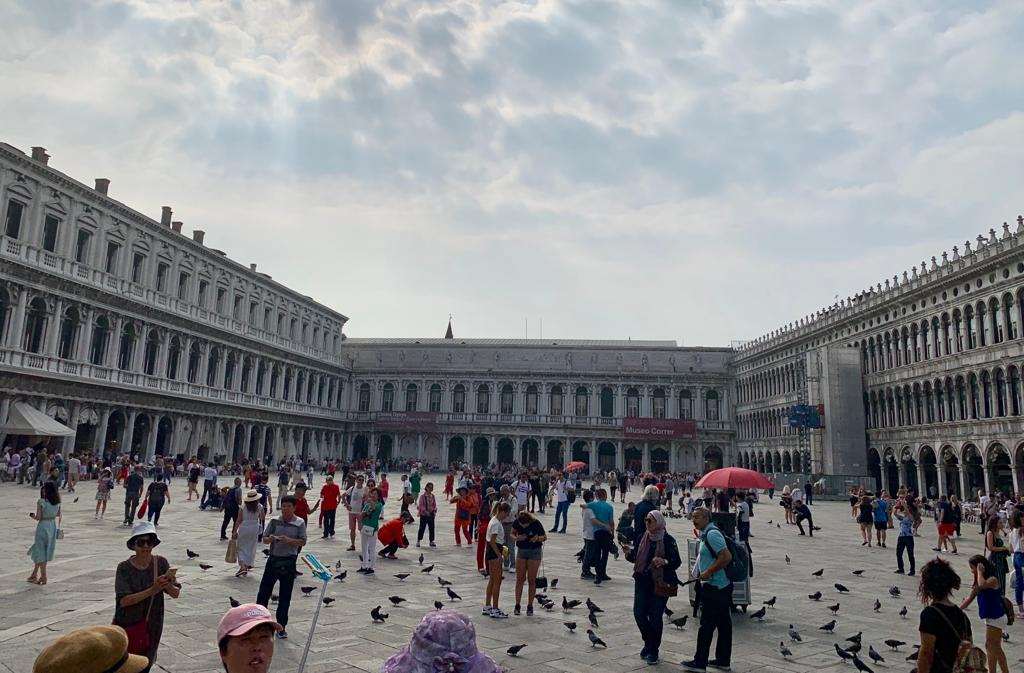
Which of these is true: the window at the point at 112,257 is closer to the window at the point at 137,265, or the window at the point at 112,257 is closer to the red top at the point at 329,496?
the window at the point at 137,265

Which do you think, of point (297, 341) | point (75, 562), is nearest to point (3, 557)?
point (75, 562)

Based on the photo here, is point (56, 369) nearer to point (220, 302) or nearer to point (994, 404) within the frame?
point (220, 302)

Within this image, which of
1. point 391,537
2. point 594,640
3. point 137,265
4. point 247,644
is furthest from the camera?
point 137,265

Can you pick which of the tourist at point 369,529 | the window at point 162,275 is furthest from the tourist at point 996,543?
the window at point 162,275


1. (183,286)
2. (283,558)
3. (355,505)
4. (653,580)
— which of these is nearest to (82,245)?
(183,286)

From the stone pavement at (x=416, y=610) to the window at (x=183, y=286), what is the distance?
83.0 ft

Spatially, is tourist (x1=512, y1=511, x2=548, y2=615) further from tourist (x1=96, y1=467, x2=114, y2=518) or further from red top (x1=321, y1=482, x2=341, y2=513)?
tourist (x1=96, y1=467, x2=114, y2=518)

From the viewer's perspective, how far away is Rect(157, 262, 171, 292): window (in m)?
36.5

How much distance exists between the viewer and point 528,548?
833 cm

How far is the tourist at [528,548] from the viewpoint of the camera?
8218 millimetres

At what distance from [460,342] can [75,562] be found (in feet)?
172

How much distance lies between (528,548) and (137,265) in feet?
110

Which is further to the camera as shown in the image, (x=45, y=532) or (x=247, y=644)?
(x=45, y=532)

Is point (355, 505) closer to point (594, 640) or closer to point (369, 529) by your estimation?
point (369, 529)
